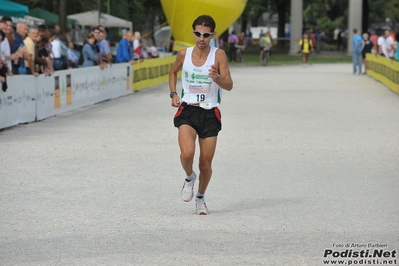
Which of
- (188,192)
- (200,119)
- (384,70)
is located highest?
(200,119)

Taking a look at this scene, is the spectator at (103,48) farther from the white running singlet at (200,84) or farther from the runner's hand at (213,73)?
the runner's hand at (213,73)

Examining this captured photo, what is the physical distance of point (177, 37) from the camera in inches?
1270

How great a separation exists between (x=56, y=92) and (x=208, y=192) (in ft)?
34.1

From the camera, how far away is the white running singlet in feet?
29.1

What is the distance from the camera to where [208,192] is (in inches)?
409

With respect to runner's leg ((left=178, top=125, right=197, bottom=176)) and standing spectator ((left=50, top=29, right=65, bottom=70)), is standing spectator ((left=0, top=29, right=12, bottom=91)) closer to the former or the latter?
standing spectator ((left=50, top=29, right=65, bottom=70))

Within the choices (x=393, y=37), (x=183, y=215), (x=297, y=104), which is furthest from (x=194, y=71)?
(x=393, y=37)

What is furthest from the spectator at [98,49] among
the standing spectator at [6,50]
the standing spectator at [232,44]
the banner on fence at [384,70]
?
the standing spectator at [232,44]

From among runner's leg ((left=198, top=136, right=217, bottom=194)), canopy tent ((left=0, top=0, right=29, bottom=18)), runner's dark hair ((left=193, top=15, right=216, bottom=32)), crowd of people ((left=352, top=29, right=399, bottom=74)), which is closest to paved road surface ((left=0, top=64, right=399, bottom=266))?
runner's leg ((left=198, top=136, right=217, bottom=194))

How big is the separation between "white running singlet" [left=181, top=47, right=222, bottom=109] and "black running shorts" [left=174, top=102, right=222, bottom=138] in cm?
5

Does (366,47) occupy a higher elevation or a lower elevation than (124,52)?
lower

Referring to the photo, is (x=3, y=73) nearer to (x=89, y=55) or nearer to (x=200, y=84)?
(x=89, y=55)

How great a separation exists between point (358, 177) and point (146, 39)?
41327mm

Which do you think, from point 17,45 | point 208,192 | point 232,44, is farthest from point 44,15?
point 208,192
